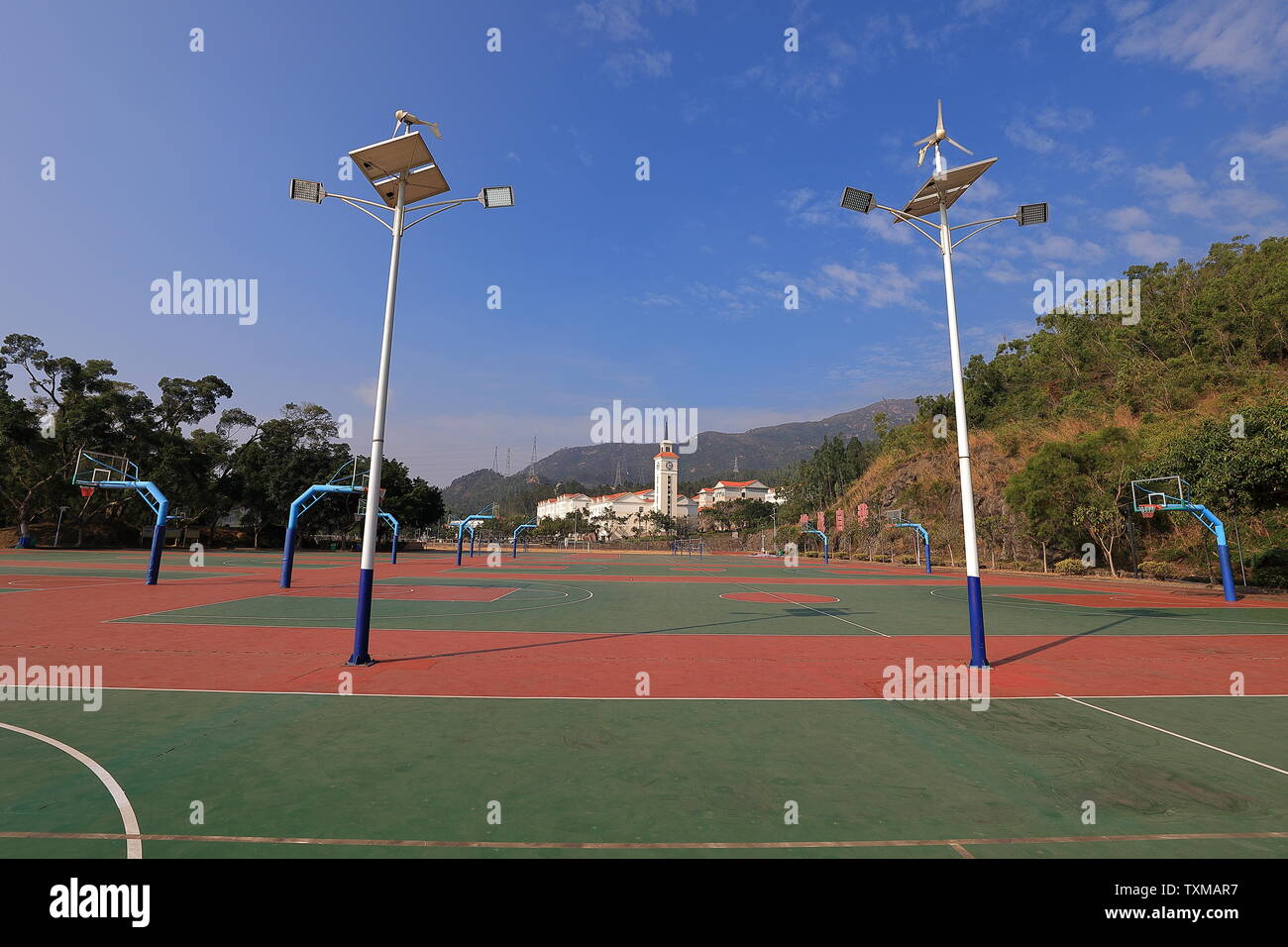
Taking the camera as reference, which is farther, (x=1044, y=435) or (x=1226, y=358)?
(x=1044, y=435)

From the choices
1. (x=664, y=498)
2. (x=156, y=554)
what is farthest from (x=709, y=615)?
(x=664, y=498)

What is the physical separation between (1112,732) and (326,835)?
8.47 m

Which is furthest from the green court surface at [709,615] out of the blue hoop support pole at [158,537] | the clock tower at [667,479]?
the clock tower at [667,479]

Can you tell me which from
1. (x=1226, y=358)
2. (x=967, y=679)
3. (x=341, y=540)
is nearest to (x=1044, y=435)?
(x=1226, y=358)

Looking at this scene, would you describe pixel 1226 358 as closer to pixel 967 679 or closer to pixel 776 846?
pixel 967 679

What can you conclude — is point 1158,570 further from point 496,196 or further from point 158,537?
point 158,537

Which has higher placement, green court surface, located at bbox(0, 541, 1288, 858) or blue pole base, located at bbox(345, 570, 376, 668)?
blue pole base, located at bbox(345, 570, 376, 668)

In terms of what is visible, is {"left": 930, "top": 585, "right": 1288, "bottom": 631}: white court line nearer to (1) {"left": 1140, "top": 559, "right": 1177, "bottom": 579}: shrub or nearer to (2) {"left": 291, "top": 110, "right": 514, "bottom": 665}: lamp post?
(1) {"left": 1140, "top": 559, "right": 1177, "bottom": 579}: shrub

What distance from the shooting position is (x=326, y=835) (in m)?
4.46

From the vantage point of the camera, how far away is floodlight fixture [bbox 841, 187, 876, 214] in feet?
36.8

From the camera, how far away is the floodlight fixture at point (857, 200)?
442 inches

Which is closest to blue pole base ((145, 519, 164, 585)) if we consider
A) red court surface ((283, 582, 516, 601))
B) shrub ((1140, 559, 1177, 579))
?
red court surface ((283, 582, 516, 601))

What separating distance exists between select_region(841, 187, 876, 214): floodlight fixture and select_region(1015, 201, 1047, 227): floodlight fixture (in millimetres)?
2703

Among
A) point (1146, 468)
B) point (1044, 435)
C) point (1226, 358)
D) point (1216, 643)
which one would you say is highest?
point (1226, 358)
